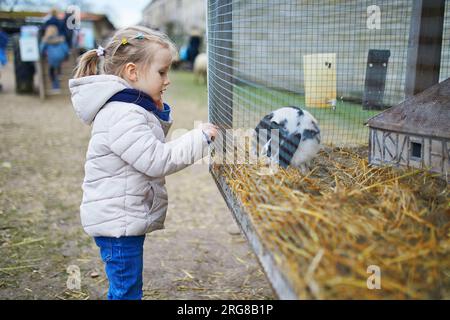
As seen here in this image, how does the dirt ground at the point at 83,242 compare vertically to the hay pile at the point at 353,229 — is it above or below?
below

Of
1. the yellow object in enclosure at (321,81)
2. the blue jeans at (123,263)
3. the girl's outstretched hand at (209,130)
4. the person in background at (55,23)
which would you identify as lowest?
the blue jeans at (123,263)

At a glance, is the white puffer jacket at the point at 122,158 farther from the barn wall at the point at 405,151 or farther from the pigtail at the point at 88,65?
the barn wall at the point at 405,151

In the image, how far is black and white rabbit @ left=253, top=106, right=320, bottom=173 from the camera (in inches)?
78.3

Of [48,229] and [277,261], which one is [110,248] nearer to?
[277,261]

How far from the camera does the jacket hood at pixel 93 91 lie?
6.03ft

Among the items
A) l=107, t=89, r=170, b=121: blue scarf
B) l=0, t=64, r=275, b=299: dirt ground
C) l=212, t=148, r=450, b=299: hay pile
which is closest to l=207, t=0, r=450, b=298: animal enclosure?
l=212, t=148, r=450, b=299: hay pile

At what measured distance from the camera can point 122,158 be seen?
1799mm

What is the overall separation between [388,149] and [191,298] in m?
1.31

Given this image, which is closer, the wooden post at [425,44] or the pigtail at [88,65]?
the pigtail at [88,65]

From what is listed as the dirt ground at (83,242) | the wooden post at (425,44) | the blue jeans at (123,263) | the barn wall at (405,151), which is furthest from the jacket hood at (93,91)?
the wooden post at (425,44)

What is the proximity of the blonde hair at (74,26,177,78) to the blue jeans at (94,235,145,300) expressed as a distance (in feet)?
2.29

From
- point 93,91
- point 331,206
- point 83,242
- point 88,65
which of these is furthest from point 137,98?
point 83,242

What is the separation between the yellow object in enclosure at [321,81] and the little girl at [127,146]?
3.95 ft

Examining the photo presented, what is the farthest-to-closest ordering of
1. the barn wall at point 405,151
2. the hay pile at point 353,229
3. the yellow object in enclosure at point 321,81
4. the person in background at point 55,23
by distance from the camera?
the person in background at point 55,23
the yellow object in enclosure at point 321,81
the barn wall at point 405,151
the hay pile at point 353,229
